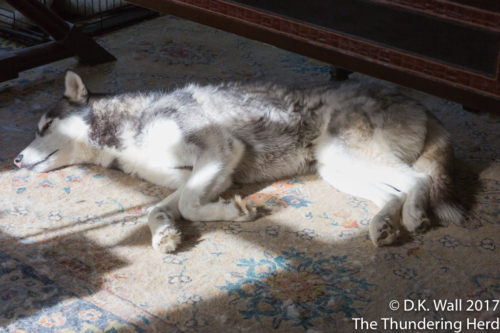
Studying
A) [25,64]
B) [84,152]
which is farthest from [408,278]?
[25,64]

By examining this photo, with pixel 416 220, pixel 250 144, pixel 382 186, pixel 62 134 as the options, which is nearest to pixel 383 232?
pixel 416 220

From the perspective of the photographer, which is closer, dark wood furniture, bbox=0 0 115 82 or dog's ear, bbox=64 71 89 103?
dog's ear, bbox=64 71 89 103

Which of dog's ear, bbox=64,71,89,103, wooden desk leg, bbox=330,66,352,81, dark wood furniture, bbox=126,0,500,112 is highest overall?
dark wood furniture, bbox=126,0,500,112

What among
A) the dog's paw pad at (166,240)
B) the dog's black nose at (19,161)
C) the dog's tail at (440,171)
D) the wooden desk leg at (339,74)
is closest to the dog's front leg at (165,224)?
the dog's paw pad at (166,240)

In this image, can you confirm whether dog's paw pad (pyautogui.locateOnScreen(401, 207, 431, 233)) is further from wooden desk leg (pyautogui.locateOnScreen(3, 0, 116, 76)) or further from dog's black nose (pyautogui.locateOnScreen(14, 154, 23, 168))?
wooden desk leg (pyautogui.locateOnScreen(3, 0, 116, 76))

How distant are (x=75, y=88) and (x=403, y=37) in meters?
1.93

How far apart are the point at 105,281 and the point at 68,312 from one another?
0.21 m

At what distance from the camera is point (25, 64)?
4.41 m

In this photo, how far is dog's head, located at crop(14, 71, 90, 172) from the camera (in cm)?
333

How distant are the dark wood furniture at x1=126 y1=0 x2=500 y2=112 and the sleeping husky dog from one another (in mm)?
872

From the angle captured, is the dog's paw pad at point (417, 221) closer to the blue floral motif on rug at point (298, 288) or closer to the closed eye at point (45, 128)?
the blue floral motif on rug at point (298, 288)

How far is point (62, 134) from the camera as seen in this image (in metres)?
3.34

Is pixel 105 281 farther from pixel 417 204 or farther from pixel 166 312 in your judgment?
pixel 417 204

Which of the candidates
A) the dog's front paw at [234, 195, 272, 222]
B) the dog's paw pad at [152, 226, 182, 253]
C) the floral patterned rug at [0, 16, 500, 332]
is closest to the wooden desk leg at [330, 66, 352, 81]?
the floral patterned rug at [0, 16, 500, 332]
